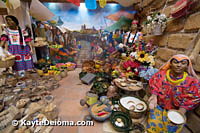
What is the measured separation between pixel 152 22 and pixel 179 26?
376 mm

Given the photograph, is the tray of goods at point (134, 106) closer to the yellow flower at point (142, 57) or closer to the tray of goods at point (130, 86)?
the tray of goods at point (130, 86)

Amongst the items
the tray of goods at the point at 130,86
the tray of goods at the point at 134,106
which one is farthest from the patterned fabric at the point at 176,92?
the tray of goods at the point at 130,86

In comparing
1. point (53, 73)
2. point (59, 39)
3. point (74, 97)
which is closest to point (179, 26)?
point (74, 97)

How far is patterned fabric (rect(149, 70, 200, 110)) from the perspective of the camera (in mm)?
924

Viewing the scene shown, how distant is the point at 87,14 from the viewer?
331 cm

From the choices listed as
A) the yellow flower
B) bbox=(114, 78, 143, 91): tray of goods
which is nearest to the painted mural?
the yellow flower

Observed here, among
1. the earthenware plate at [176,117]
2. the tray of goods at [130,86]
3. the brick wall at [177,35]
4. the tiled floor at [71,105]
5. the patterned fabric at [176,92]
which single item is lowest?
the tiled floor at [71,105]

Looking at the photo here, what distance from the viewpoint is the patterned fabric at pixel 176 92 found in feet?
3.03

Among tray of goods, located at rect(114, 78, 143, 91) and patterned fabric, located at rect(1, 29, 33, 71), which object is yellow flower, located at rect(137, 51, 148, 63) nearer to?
tray of goods, located at rect(114, 78, 143, 91)

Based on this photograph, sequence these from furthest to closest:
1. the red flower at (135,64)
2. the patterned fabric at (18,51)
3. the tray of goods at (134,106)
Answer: the patterned fabric at (18,51) < the red flower at (135,64) < the tray of goods at (134,106)

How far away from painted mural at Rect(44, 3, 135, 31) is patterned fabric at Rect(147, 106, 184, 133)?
10.3ft

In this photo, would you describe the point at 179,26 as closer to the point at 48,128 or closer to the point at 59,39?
the point at 48,128

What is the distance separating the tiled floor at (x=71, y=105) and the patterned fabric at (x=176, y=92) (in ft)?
2.93

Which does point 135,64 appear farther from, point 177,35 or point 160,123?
point 160,123
